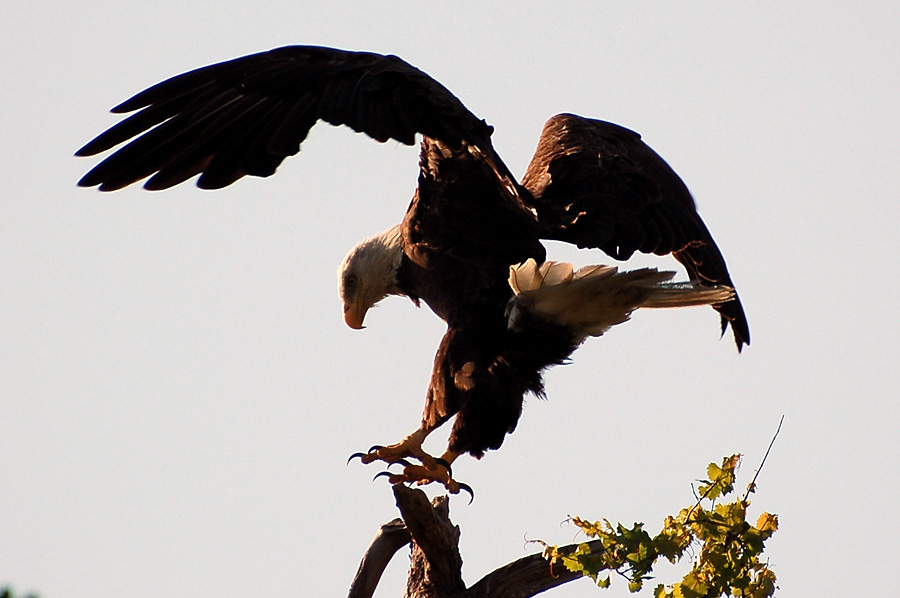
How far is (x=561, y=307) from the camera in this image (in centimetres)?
544

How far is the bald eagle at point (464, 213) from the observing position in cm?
447

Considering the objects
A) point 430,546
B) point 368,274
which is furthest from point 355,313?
point 430,546

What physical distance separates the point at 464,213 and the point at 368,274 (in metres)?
0.90

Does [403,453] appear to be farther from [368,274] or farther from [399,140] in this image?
[399,140]

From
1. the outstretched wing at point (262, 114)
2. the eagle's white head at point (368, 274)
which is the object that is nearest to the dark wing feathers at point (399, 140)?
A: the outstretched wing at point (262, 114)

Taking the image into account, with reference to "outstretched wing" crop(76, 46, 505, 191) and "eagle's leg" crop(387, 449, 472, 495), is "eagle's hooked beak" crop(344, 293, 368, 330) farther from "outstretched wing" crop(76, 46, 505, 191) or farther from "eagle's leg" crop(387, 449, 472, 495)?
"outstretched wing" crop(76, 46, 505, 191)

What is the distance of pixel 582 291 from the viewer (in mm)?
5426

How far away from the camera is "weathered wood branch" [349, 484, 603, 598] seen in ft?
16.2

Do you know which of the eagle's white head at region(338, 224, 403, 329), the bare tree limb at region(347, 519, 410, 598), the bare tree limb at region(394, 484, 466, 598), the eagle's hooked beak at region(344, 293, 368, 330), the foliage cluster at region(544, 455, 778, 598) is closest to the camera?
the foliage cluster at region(544, 455, 778, 598)

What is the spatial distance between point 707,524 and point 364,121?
170 centimetres

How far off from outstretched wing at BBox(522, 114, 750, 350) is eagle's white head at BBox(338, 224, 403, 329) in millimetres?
675

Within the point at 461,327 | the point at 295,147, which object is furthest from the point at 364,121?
the point at 461,327

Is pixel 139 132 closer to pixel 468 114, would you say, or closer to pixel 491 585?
pixel 468 114

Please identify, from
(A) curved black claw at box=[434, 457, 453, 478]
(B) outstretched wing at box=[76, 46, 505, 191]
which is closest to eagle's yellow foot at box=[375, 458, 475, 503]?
(A) curved black claw at box=[434, 457, 453, 478]
